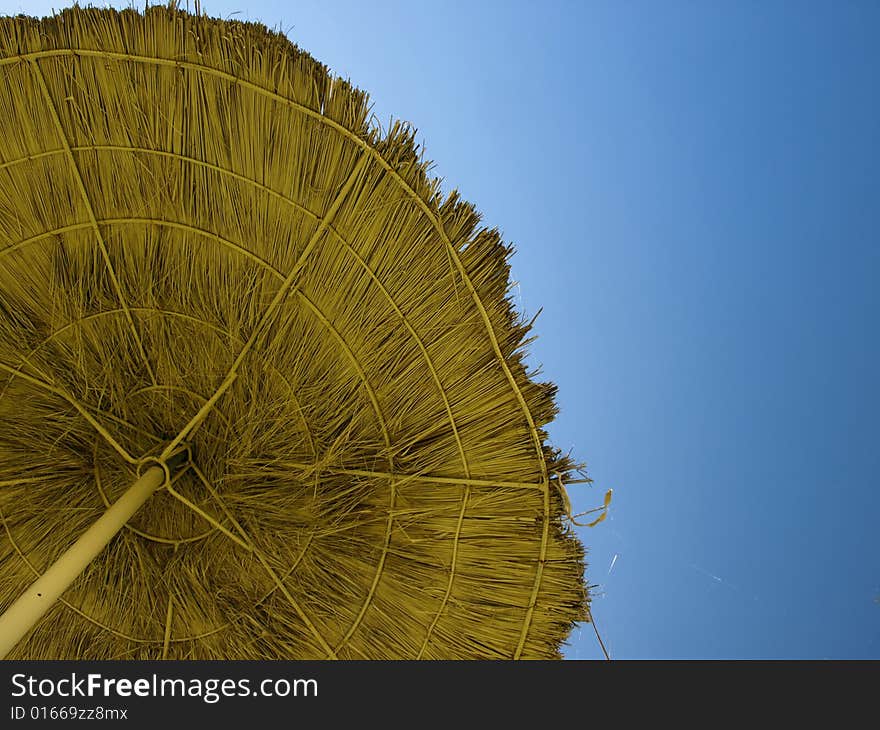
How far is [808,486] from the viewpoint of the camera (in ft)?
29.1

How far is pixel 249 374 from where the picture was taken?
1.80m

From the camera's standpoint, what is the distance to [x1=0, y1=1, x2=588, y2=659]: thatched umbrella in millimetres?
1560

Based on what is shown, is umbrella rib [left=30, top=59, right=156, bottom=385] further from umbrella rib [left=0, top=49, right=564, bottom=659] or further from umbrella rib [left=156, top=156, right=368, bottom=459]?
umbrella rib [left=156, top=156, right=368, bottom=459]

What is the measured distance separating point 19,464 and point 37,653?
0.57m

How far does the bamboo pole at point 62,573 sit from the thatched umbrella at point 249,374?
0.01m

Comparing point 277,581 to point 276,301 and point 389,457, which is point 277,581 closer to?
point 389,457

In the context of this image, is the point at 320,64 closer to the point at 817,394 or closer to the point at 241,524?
the point at 241,524

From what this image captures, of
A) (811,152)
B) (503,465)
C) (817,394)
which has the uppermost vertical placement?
(811,152)

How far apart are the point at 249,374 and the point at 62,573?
66cm

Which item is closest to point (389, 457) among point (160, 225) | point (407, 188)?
point (407, 188)

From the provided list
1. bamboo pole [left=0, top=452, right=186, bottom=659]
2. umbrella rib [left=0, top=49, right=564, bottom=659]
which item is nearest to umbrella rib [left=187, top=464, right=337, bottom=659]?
bamboo pole [left=0, top=452, right=186, bottom=659]
